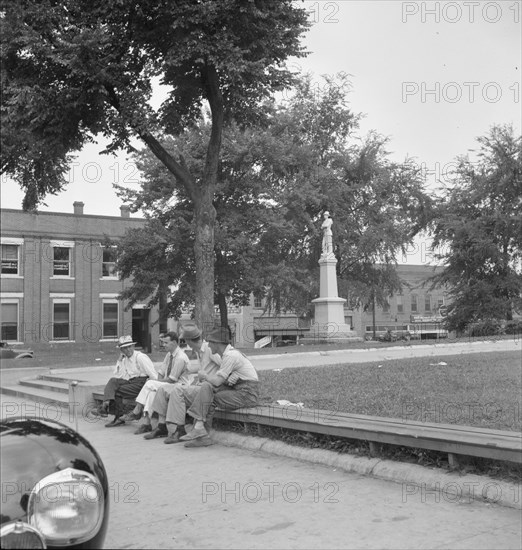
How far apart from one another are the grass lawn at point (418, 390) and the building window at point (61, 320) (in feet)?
115

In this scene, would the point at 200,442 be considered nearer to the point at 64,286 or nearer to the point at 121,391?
the point at 121,391

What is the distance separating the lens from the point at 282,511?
5.59 meters

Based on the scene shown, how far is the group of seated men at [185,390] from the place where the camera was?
8.78 m

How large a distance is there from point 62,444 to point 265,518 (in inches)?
127

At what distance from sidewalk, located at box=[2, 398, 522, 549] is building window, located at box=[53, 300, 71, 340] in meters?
40.8

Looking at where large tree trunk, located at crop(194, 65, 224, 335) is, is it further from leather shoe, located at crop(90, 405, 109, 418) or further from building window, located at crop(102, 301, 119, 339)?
building window, located at crop(102, 301, 119, 339)

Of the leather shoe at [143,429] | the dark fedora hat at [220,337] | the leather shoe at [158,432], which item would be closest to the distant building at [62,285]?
the leather shoe at [143,429]

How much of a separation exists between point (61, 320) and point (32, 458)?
46401 mm

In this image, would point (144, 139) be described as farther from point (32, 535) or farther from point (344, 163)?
point (344, 163)

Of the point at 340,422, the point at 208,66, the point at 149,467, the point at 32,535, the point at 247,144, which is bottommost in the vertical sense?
the point at 149,467

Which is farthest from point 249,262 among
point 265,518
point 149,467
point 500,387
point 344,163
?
point 265,518

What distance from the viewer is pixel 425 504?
561cm

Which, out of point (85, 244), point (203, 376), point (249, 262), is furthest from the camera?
point (85, 244)

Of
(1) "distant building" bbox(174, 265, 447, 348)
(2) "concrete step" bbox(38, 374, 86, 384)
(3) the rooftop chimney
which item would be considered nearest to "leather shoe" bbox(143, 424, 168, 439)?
(2) "concrete step" bbox(38, 374, 86, 384)
